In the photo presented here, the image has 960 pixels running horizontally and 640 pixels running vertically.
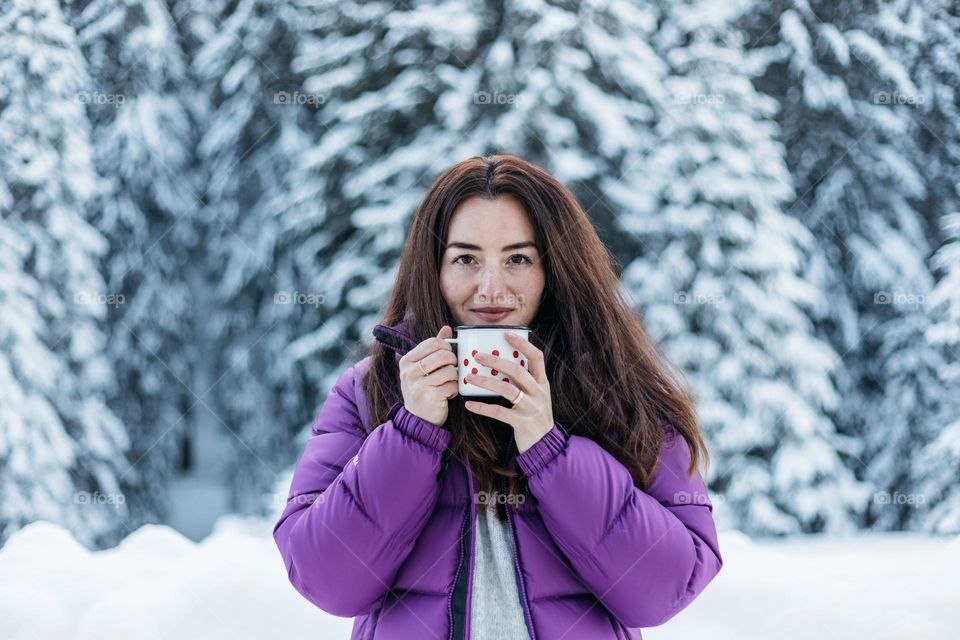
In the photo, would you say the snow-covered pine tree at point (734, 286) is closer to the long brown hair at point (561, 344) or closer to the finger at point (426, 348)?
the long brown hair at point (561, 344)

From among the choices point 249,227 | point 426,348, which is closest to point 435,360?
point 426,348

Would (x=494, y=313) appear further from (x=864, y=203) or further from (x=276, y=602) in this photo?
(x=864, y=203)

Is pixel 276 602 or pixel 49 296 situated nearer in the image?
pixel 276 602

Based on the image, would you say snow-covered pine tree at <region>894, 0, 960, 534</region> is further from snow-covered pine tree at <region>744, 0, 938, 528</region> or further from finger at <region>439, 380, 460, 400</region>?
finger at <region>439, 380, 460, 400</region>

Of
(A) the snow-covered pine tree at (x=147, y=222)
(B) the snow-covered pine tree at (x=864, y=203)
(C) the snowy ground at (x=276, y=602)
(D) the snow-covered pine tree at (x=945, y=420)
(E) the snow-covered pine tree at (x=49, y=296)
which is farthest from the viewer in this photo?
(A) the snow-covered pine tree at (x=147, y=222)

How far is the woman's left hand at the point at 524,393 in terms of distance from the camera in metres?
1.36

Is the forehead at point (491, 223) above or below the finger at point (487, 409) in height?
above

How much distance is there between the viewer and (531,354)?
4.58 ft

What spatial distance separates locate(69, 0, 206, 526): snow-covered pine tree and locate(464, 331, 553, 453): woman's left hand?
15.1 feet

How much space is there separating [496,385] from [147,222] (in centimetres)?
570

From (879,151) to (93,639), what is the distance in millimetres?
5399

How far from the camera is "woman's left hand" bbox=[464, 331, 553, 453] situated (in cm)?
136

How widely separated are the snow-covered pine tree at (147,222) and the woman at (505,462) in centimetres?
436

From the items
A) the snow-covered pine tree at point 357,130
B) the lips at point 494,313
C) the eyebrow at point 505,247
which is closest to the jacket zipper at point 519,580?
the lips at point 494,313
